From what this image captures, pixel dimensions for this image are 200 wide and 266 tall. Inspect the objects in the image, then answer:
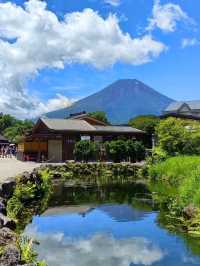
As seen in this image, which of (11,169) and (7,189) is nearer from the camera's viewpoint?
(7,189)

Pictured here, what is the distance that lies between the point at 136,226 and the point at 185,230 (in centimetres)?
235

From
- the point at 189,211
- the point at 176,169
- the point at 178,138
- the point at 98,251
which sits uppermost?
the point at 178,138

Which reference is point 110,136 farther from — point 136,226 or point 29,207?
point 136,226

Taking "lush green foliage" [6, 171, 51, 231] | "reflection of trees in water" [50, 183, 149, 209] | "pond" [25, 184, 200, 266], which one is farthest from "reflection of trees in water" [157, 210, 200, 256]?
"reflection of trees in water" [50, 183, 149, 209]

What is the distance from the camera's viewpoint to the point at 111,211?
2070 cm

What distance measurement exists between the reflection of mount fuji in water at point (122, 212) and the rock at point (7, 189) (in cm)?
421

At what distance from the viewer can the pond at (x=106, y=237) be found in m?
12.1

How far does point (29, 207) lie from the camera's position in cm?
2039

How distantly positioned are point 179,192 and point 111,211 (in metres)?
3.12

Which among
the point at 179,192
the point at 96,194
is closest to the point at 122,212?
the point at 179,192

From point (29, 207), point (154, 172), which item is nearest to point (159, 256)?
point (29, 207)

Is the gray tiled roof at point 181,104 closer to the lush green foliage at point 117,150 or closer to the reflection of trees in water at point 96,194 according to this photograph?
the lush green foliage at point 117,150

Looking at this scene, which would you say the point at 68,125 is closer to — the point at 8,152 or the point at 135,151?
the point at 135,151

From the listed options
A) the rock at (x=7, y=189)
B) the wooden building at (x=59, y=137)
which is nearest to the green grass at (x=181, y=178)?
the rock at (x=7, y=189)
